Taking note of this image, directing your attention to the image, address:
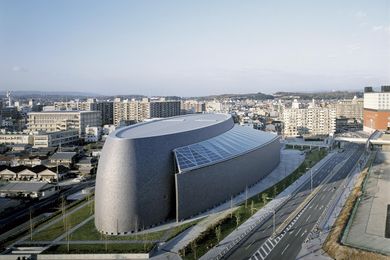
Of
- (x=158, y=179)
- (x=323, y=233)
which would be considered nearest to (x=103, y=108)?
(x=158, y=179)

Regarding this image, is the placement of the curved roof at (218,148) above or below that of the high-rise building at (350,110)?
below

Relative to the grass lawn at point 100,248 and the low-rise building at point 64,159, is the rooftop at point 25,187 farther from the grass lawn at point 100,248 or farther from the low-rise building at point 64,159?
the grass lawn at point 100,248

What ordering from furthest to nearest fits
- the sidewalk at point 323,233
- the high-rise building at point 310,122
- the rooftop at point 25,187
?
the high-rise building at point 310,122 → the rooftop at point 25,187 → the sidewalk at point 323,233

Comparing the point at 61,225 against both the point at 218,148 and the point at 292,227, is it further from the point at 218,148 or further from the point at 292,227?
the point at 292,227

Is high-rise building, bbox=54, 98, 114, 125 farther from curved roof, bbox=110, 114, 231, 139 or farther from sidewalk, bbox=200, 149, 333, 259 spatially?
sidewalk, bbox=200, 149, 333, 259

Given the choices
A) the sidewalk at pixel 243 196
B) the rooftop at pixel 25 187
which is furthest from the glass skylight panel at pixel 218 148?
the rooftop at pixel 25 187

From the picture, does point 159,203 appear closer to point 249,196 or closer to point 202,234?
point 202,234

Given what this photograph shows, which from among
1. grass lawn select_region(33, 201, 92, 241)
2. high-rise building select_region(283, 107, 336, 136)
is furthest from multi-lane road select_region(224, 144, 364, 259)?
high-rise building select_region(283, 107, 336, 136)
